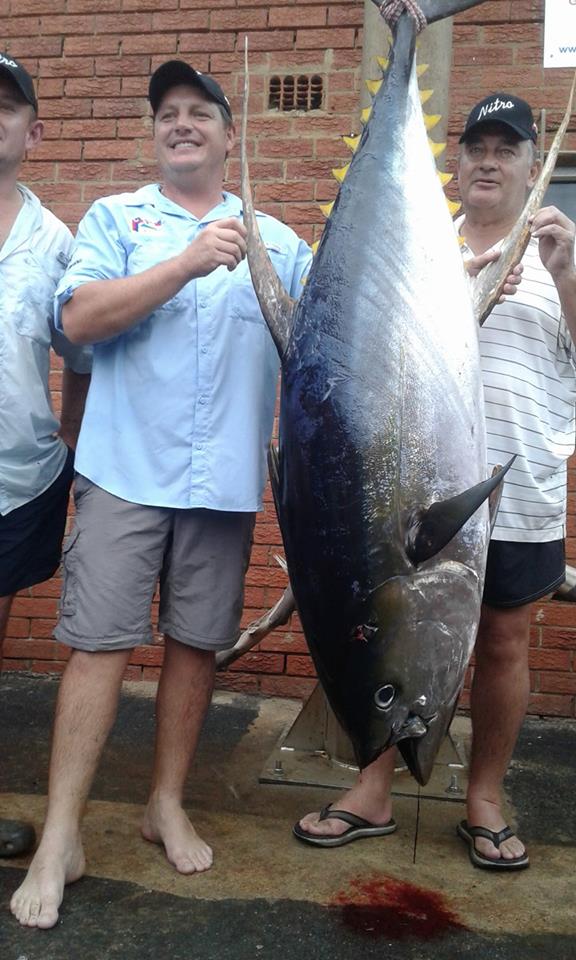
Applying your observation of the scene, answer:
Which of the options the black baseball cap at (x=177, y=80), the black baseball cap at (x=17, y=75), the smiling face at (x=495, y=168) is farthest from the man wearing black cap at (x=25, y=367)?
the smiling face at (x=495, y=168)

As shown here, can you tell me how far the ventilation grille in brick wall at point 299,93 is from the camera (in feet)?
12.5

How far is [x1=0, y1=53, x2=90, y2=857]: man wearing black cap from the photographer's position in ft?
7.84

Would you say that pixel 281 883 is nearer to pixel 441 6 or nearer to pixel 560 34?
pixel 441 6

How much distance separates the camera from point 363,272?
184cm

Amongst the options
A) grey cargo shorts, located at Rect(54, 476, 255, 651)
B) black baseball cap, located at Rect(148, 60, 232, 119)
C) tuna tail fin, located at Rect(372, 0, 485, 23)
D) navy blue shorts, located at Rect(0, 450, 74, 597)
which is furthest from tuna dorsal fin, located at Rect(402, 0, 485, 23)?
navy blue shorts, located at Rect(0, 450, 74, 597)

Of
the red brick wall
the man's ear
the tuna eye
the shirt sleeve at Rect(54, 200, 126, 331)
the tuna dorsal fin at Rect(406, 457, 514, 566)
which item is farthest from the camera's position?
the red brick wall

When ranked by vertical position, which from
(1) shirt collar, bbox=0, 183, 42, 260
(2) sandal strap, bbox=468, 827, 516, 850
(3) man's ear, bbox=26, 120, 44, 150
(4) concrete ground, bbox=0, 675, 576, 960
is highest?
(3) man's ear, bbox=26, 120, 44, 150

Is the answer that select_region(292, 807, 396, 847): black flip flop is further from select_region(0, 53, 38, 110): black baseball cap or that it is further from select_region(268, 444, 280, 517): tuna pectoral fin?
select_region(0, 53, 38, 110): black baseball cap

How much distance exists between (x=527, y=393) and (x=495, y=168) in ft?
1.89

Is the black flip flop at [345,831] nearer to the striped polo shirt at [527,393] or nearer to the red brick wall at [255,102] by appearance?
the striped polo shirt at [527,393]

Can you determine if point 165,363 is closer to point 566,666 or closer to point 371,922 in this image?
point 371,922

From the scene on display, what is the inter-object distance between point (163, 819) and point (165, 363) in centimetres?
116

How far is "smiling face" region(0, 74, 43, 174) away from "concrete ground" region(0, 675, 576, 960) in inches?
70.2

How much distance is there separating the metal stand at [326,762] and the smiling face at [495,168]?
1598 mm
